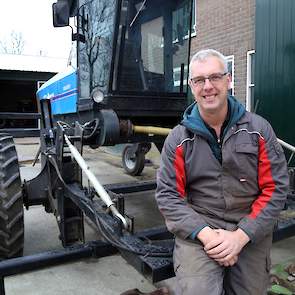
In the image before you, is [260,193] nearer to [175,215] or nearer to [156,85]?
[175,215]

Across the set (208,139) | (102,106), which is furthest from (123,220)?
(102,106)

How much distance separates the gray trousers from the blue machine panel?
342 centimetres

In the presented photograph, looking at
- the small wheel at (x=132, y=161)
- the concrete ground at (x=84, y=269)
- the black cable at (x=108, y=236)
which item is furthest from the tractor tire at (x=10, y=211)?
the small wheel at (x=132, y=161)

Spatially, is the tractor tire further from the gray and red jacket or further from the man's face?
the man's face

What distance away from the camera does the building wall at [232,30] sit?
8781 mm

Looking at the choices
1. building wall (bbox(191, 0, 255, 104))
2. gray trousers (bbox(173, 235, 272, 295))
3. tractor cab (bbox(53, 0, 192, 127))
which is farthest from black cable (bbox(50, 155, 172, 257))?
building wall (bbox(191, 0, 255, 104))

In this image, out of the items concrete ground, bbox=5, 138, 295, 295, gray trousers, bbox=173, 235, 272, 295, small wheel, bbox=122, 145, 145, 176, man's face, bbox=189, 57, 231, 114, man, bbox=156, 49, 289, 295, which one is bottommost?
concrete ground, bbox=5, 138, 295, 295

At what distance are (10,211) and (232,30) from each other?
6.97m

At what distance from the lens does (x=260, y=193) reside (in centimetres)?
240

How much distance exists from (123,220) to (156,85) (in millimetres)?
2618

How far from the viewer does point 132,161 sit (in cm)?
890

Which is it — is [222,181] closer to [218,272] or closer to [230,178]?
[230,178]

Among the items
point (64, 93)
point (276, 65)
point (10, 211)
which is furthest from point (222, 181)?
point (276, 65)

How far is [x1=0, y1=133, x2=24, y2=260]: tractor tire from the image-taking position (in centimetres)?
375
